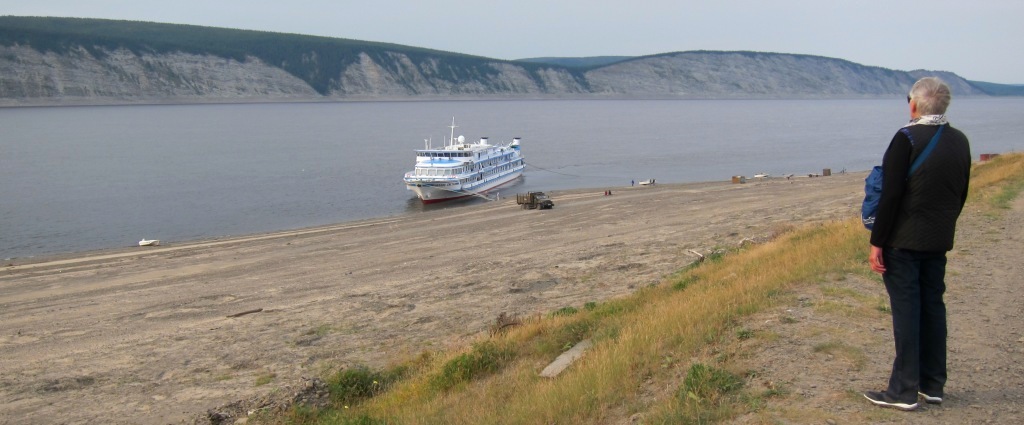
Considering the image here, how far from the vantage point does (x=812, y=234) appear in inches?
602

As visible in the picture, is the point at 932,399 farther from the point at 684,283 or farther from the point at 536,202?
the point at 536,202

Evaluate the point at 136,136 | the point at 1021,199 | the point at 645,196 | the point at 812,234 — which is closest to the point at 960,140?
the point at 812,234

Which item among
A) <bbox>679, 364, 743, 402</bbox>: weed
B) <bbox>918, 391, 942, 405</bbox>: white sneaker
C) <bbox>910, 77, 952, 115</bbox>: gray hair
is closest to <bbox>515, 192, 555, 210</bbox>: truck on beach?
<bbox>679, 364, 743, 402</bbox>: weed

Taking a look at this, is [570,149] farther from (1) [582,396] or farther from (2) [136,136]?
Result: (1) [582,396]

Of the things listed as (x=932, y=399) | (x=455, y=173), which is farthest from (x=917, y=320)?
(x=455, y=173)

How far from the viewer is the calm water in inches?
1735

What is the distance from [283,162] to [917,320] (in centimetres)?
7436

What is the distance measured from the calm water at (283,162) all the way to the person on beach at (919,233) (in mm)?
36852

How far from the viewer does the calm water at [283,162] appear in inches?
1735

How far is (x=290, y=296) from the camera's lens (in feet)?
62.8

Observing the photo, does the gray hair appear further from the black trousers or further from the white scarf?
the black trousers

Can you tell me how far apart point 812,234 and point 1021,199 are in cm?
545

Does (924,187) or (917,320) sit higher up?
(924,187)

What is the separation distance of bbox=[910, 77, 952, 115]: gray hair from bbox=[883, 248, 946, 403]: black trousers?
3.28 ft
